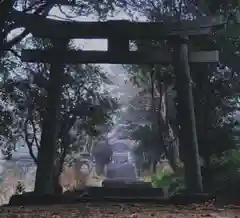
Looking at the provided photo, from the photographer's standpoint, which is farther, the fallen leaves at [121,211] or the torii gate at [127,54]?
the torii gate at [127,54]

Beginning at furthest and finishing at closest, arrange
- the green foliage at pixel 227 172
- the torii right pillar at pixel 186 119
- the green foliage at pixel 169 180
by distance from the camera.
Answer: the green foliage at pixel 169 180
the green foliage at pixel 227 172
the torii right pillar at pixel 186 119

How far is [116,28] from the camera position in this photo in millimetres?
6738

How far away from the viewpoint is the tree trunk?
6773mm

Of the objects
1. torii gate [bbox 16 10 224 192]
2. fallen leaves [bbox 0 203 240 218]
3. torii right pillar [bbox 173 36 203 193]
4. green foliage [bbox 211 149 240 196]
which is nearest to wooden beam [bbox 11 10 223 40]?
torii gate [bbox 16 10 224 192]

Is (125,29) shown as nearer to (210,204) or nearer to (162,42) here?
(162,42)

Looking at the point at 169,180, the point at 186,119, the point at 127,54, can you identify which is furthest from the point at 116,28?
the point at 169,180

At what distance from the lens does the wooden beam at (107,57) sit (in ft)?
22.6

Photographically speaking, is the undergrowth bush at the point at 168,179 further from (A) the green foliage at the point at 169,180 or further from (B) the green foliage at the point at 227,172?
(B) the green foliage at the point at 227,172

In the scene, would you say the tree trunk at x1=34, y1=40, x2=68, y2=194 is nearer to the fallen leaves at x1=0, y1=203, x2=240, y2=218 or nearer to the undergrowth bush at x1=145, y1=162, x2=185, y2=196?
the fallen leaves at x1=0, y1=203, x2=240, y2=218

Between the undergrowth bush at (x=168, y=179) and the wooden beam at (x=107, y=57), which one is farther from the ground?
the wooden beam at (x=107, y=57)

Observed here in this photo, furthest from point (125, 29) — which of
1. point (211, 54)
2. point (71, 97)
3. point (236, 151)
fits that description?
point (236, 151)

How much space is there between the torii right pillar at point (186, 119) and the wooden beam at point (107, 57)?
0.67ft

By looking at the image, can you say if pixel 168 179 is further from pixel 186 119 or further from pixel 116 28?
pixel 116 28

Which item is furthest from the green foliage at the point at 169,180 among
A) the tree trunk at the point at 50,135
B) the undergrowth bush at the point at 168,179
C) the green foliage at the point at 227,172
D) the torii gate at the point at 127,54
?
Result: the tree trunk at the point at 50,135
